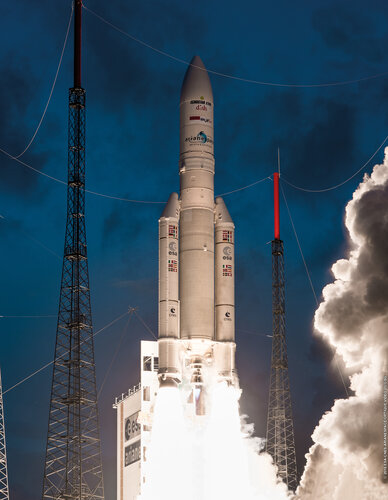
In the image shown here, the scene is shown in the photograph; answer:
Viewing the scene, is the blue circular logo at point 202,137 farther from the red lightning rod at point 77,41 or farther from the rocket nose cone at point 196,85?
the red lightning rod at point 77,41

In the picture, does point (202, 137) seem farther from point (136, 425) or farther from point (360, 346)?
point (136, 425)

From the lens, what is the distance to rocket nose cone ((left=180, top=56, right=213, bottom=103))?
78.1 m

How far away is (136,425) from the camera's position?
9325 centimetres

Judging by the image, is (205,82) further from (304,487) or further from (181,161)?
(304,487)

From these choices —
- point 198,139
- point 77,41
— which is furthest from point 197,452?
point 77,41

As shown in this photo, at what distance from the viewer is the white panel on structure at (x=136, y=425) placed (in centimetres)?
8969

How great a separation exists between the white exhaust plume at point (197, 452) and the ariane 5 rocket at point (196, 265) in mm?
1325

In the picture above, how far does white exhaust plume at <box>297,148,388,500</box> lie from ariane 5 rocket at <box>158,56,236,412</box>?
8685mm

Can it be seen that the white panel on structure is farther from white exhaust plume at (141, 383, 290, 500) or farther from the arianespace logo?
the arianespace logo

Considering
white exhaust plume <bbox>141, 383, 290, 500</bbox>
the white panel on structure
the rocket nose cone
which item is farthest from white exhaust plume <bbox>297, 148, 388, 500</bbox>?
the white panel on structure

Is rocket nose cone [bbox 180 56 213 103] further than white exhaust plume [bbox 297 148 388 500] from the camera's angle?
Yes

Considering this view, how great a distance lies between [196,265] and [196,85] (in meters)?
10.9

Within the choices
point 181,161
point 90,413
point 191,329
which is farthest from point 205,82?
point 90,413

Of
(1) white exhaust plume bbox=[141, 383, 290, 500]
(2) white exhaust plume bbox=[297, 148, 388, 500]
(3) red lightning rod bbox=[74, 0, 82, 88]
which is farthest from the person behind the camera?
(3) red lightning rod bbox=[74, 0, 82, 88]
